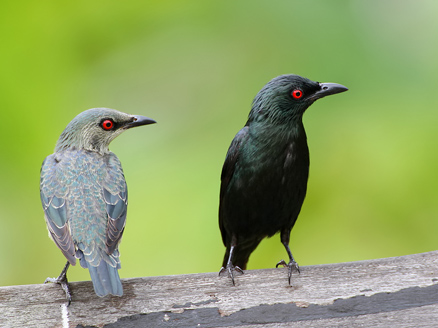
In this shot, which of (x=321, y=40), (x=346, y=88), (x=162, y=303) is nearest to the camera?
(x=162, y=303)

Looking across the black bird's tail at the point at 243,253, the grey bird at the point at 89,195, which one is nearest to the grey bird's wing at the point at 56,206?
the grey bird at the point at 89,195

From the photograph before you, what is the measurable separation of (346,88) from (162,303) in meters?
1.74

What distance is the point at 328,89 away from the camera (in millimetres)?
4551

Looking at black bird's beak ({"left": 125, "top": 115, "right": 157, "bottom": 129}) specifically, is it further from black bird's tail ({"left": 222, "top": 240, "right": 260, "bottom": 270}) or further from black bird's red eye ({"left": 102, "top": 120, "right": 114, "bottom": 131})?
black bird's tail ({"left": 222, "top": 240, "right": 260, "bottom": 270})

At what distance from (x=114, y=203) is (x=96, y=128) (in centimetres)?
65

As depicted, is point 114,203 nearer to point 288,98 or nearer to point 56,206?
point 56,206

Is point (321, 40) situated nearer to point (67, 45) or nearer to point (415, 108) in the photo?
point (415, 108)

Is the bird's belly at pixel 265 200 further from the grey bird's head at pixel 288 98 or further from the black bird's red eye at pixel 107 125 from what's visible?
the black bird's red eye at pixel 107 125

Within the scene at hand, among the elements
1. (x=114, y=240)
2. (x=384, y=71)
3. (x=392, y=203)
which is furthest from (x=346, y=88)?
(x=114, y=240)

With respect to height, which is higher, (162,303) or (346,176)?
(346,176)

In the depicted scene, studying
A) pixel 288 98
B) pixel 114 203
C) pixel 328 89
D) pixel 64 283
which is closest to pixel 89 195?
pixel 114 203

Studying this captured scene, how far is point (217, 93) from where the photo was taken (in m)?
4.97

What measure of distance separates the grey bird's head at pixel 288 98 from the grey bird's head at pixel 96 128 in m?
0.70

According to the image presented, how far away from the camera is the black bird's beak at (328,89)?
4.54 metres
